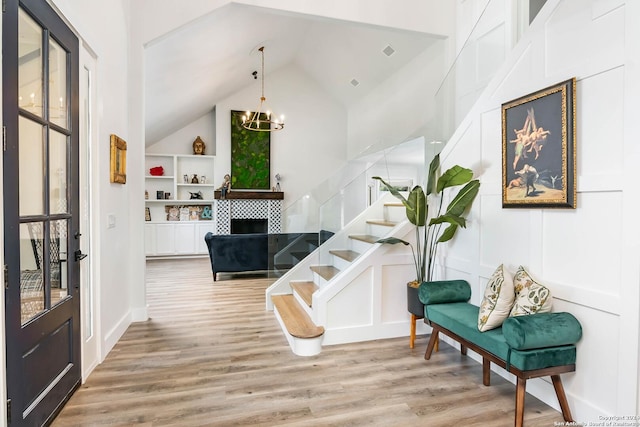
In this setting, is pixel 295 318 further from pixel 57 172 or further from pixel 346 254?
pixel 57 172

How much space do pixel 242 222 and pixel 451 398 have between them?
6.67m

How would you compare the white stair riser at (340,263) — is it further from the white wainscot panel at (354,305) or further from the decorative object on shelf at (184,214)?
the decorative object on shelf at (184,214)

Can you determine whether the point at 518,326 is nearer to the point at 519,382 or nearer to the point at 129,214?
the point at 519,382

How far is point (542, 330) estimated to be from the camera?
179 centimetres

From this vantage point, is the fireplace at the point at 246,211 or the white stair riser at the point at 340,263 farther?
the fireplace at the point at 246,211

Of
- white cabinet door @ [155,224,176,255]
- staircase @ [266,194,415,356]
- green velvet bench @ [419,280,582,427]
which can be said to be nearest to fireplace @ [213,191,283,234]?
white cabinet door @ [155,224,176,255]

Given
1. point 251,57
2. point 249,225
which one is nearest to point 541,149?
point 251,57

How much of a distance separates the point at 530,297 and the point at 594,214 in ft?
1.94

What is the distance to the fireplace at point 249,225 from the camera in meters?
8.09

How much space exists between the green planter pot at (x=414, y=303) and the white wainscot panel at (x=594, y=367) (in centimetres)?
103

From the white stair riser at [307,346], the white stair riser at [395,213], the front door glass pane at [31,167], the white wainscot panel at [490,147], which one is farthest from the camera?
the white stair riser at [395,213]

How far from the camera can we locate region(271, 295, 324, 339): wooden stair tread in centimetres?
282

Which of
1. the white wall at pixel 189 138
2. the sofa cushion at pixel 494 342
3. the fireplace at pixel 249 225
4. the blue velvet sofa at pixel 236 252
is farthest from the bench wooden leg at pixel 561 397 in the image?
the white wall at pixel 189 138

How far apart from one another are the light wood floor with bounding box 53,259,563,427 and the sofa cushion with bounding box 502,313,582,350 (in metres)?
0.53
